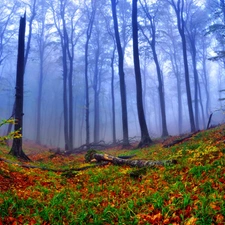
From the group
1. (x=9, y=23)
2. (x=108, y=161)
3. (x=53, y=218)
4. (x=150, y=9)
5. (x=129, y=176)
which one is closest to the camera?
(x=53, y=218)

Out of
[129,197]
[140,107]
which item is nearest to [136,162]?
[129,197]

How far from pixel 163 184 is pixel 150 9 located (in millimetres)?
21702

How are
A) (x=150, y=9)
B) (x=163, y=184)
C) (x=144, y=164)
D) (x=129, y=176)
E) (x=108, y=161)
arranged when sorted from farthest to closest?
1. (x=150, y=9)
2. (x=108, y=161)
3. (x=144, y=164)
4. (x=129, y=176)
5. (x=163, y=184)

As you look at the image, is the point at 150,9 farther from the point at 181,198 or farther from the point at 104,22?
the point at 181,198

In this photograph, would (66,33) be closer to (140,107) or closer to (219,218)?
(140,107)

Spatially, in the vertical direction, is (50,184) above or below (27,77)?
below

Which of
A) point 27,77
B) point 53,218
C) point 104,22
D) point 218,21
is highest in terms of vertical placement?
point 27,77

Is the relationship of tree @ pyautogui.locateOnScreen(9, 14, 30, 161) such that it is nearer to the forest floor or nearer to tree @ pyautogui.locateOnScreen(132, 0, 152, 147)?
the forest floor

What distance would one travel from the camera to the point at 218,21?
2325 cm

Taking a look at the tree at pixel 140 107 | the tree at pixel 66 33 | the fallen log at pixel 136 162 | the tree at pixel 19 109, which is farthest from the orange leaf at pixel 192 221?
the tree at pixel 66 33

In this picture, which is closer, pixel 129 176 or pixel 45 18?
pixel 129 176

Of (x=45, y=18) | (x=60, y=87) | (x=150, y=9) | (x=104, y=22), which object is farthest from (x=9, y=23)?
(x=60, y=87)

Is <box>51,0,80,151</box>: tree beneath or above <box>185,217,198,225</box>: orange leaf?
above

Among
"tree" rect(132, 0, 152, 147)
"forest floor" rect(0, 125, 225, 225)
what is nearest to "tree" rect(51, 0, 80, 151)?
"tree" rect(132, 0, 152, 147)
